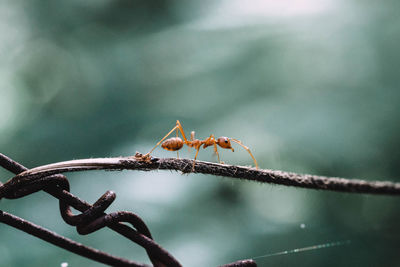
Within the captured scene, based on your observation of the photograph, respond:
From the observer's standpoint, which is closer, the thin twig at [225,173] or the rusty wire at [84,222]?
the thin twig at [225,173]

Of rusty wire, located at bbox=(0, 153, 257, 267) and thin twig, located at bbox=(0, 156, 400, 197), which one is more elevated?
thin twig, located at bbox=(0, 156, 400, 197)

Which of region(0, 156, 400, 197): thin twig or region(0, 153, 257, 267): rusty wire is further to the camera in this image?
region(0, 153, 257, 267): rusty wire

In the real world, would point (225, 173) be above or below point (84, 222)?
above

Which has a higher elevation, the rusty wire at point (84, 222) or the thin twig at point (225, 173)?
the thin twig at point (225, 173)
